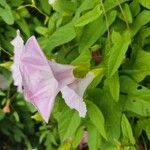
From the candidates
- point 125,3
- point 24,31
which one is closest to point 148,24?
point 125,3

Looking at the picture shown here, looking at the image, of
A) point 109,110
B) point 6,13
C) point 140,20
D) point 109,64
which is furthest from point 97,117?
point 6,13

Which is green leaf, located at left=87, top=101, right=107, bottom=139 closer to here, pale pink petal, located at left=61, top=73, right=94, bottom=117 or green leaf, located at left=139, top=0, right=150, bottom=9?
pale pink petal, located at left=61, top=73, right=94, bottom=117

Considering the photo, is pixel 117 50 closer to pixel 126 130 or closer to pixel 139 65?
pixel 139 65

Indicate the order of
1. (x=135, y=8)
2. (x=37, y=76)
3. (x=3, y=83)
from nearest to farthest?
1. (x=37, y=76)
2. (x=135, y=8)
3. (x=3, y=83)

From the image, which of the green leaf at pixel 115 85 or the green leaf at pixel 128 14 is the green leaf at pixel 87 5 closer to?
the green leaf at pixel 128 14

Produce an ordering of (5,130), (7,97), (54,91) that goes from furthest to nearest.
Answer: (5,130), (7,97), (54,91)

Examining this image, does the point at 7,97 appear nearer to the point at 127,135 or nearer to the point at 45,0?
the point at 45,0

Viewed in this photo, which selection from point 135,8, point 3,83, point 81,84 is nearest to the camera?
point 81,84
